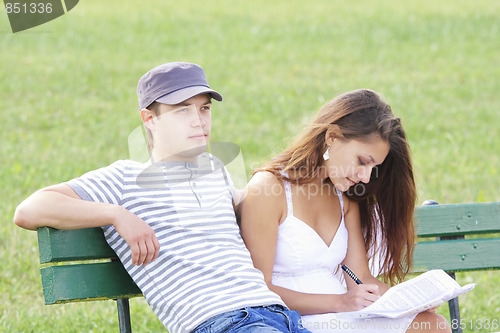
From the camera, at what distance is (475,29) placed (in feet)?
39.1

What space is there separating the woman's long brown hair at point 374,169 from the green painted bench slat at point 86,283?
0.74 meters

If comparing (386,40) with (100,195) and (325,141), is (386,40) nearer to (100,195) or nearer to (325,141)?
(325,141)

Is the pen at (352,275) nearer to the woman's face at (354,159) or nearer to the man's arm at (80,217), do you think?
the woman's face at (354,159)

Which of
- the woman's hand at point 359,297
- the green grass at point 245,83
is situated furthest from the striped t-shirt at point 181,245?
the green grass at point 245,83

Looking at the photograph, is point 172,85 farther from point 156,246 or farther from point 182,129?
point 156,246

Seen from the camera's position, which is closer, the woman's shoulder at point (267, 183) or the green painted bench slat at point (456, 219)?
the woman's shoulder at point (267, 183)

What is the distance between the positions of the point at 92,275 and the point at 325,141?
1098 millimetres

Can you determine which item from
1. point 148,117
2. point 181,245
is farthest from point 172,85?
point 181,245

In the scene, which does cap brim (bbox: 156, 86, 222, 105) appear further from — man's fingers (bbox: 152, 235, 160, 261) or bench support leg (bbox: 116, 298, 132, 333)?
bench support leg (bbox: 116, 298, 132, 333)

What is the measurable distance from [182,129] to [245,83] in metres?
6.40

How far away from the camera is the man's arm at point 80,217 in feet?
8.15

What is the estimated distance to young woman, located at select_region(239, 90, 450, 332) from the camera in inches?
114

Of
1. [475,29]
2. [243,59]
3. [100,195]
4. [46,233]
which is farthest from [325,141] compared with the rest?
[475,29]

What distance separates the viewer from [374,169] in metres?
3.29
